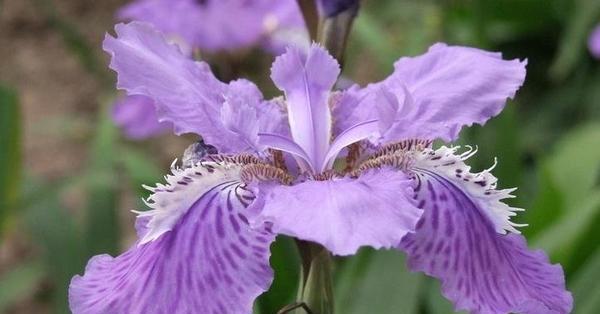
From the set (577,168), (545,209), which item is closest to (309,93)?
(545,209)

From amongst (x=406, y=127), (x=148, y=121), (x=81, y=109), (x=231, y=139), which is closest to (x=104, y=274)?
(x=231, y=139)

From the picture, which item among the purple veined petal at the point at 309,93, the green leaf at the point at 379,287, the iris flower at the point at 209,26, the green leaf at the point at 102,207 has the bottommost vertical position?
the green leaf at the point at 379,287

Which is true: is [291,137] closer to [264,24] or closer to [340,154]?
[340,154]

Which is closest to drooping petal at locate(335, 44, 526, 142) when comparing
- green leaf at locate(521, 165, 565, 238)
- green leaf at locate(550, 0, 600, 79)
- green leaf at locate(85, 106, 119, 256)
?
green leaf at locate(521, 165, 565, 238)

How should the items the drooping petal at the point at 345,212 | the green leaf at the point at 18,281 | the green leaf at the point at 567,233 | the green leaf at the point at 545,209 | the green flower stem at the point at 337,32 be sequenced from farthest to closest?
→ the green leaf at the point at 18,281, the green leaf at the point at 545,209, the green leaf at the point at 567,233, the green flower stem at the point at 337,32, the drooping petal at the point at 345,212

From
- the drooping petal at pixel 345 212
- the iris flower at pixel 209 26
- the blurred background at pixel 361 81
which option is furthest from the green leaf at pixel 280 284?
the drooping petal at pixel 345 212

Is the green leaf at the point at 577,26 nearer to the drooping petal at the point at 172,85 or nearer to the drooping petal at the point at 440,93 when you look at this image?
the drooping petal at the point at 440,93
